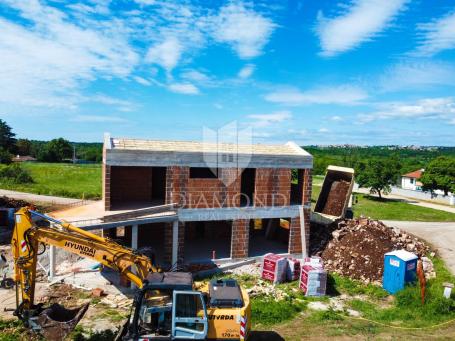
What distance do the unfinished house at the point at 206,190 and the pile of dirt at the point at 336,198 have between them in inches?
129

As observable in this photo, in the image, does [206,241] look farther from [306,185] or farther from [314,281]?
[314,281]

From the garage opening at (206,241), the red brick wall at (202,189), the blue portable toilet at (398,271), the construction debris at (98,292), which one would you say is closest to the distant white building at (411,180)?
the garage opening at (206,241)

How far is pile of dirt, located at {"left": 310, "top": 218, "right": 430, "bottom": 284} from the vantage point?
758 inches

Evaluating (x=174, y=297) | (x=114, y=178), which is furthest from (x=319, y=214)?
(x=174, y=297)

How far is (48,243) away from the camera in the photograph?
38.5 feet

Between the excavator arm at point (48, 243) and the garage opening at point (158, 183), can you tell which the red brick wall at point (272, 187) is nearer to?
the garage opening at point (158, 183)

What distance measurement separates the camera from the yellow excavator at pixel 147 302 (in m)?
9.37

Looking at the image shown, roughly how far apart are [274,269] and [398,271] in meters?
5.38

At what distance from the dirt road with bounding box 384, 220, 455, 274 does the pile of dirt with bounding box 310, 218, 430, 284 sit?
1285 mm

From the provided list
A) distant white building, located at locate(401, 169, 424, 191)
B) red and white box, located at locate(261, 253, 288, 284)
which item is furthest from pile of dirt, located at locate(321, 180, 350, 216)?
distant white building, located at locate(401, 169, 424, 191)

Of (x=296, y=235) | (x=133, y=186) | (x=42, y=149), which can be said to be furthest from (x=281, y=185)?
(x=42, y=149)

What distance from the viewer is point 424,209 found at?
44812 millimetres

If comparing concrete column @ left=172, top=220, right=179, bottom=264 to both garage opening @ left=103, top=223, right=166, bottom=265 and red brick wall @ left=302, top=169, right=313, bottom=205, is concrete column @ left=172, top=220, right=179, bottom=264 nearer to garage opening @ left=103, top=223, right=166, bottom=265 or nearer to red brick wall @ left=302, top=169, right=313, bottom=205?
garage opening @ left=103, top=223, right=166, bottom=265

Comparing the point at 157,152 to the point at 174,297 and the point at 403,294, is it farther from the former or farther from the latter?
the point at 403,294
